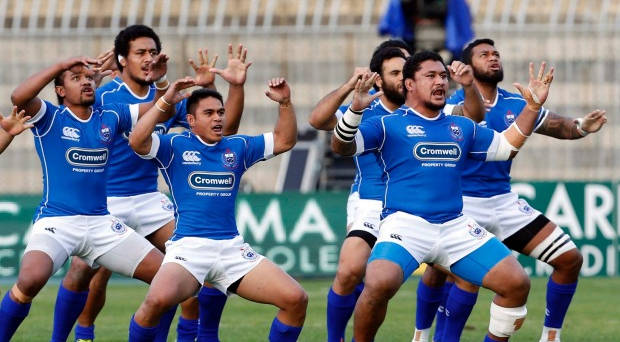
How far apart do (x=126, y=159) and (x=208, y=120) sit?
5.10 ft

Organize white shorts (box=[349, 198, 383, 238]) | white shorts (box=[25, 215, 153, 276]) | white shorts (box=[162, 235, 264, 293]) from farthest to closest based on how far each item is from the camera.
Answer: white shorts (box=[349, 198, 383, 238]) < white shorts (box=[25, 215, 153, 276]) < white shorts (box=[162, 235, 264, 293])

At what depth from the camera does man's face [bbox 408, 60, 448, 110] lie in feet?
31.7

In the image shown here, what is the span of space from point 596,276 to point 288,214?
4.44 m

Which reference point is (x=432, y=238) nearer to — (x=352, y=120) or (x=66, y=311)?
(x=352, y=120)

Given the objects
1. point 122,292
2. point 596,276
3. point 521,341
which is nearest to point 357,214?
point 521,341

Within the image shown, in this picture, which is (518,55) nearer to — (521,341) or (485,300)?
(485,300)

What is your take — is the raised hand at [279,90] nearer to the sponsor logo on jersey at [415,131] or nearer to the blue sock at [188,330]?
the sponsor logo on jersey at [415,131]

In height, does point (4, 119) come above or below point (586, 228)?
above

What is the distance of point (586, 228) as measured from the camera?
18.3m

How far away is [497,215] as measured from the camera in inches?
435

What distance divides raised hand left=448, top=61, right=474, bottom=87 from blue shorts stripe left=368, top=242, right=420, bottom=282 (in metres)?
1.51

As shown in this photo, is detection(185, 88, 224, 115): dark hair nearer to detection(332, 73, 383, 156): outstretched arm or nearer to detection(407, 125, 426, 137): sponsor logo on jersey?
detection(332, 73, 383, 156): outstretched arm

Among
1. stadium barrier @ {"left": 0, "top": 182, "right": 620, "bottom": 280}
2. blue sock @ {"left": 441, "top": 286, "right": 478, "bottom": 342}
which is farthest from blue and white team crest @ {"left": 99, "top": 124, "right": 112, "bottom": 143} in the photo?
stadium barrier @ {"left": 0, "top": 182, "right": 620, "bottom": 280}

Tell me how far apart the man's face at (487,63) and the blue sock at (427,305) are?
185cm
